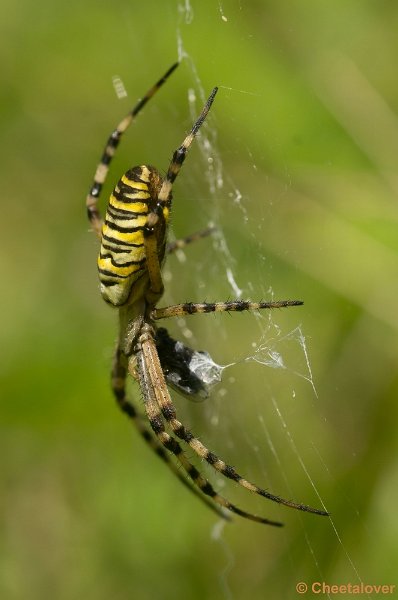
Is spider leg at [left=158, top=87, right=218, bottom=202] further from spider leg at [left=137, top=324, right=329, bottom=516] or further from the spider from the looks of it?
spider leg at [left=137, top=324, right=329, bottom=516]

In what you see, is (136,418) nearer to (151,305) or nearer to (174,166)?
(151,305)

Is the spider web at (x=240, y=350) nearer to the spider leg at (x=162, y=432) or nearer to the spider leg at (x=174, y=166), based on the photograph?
the spider leg at (x=162, y=432)

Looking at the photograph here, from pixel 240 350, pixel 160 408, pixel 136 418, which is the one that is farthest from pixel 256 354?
pixel 136 418

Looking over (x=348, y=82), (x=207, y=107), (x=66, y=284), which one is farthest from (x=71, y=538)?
(x=348, y=82)

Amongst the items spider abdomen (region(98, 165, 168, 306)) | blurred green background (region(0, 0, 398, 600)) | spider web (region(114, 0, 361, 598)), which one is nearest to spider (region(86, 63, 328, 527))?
spider abdomen (region(98, 165, 168, 306))

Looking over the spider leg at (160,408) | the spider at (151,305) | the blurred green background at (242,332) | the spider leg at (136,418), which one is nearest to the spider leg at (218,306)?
the spider at (151,305)
